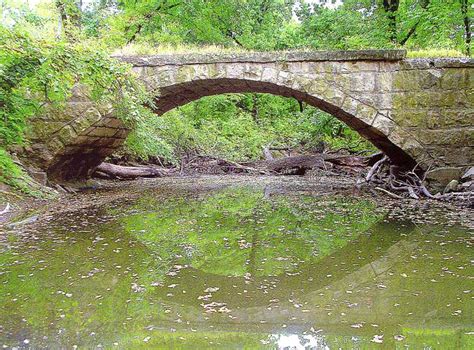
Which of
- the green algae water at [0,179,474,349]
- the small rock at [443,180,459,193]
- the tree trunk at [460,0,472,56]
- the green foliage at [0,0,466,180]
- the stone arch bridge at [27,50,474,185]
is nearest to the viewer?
the green algae water at [0,179,474,349]

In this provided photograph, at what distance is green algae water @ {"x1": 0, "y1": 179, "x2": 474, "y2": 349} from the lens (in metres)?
2.07

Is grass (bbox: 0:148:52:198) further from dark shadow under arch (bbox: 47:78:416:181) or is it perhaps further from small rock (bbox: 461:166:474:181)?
small rock (bbox: 461:166:474:181)

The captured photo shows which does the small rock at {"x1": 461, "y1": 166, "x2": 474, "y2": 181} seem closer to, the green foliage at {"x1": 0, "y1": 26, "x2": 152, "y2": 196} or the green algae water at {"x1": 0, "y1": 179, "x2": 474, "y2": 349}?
the green algae water at {"x1": 0, "y1": 179, "x2": 474, "y2": 349}

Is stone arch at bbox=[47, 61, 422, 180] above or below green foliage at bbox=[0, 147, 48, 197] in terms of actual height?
above

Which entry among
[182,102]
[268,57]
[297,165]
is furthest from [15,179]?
[297,165]

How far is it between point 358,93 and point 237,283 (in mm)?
5136

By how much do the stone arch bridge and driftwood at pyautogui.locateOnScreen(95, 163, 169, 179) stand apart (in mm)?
2888

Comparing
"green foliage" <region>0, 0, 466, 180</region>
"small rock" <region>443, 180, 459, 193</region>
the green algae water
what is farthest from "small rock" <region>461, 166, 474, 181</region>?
the green algae water

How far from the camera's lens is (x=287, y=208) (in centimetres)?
587

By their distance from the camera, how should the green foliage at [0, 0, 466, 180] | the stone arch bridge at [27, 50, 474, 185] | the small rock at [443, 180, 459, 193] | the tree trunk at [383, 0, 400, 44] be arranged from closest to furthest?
the green foliage at [0, 0, 466, 180], the small rock at [443, 180, 459, 193], the stone arch bridge at [27, 50, 474, 185], the tree trunk at [383, 0, 400, 44]

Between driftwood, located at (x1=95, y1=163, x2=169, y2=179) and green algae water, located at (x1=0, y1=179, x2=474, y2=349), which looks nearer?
green algae water, located at (x1=0, y1=179, x2=474, y2=349)

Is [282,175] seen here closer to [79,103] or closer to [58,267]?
[79,103]

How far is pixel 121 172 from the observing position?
10969mm

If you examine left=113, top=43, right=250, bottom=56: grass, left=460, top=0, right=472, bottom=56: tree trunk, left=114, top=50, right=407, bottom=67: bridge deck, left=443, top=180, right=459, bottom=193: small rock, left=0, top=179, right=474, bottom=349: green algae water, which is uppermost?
left=460, top=0, right=472, bottom=56: tree trunk
